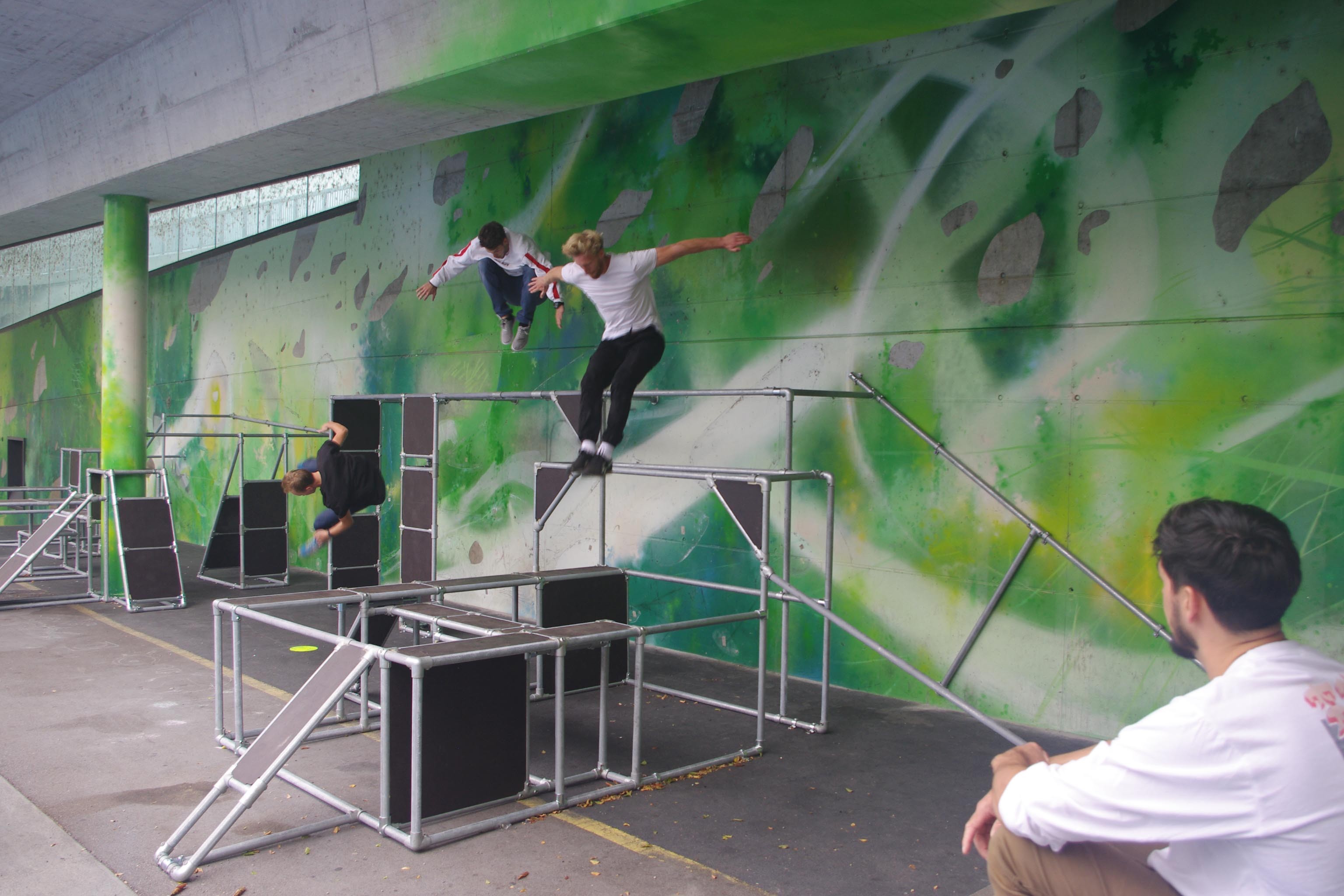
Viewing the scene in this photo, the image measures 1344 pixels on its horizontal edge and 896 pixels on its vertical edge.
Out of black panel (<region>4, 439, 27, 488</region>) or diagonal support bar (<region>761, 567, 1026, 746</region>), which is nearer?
diagonal support bar (<region>761, 567, 1026, 746</region>)

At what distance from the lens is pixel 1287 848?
67.2 inches

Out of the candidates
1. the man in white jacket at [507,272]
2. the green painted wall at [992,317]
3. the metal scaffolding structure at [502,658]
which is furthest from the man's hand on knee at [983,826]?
the man in white jacket at [507,272]

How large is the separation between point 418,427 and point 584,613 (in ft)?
10.4

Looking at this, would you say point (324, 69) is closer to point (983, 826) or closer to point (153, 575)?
point (153, 575)

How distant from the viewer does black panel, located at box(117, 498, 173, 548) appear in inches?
365

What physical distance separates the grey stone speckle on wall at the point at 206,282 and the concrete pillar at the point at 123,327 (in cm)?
325

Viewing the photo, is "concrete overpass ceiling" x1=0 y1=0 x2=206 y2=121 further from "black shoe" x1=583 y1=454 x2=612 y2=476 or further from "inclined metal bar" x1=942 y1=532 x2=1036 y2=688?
"inclined metal bar" x1=942 y1=532 x2=1036 y2=688

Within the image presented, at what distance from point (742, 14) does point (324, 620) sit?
6.51 metres

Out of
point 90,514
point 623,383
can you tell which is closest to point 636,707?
point 623,383

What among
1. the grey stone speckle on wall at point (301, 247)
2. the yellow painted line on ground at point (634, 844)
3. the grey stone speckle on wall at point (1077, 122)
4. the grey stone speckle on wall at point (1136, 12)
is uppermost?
the grey stone speckle on wall at point (1136, 12)

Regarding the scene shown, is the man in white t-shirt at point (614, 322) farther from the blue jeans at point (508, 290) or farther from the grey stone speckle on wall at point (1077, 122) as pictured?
the grey stone speckle on wall at point (1077, 122)

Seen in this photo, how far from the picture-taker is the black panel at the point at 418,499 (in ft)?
27.9

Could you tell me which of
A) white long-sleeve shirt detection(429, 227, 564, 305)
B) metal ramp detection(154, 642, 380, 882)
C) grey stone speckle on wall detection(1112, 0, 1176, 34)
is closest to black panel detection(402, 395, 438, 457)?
white long-sleeve shirt detection(429, 227, 564, 305)

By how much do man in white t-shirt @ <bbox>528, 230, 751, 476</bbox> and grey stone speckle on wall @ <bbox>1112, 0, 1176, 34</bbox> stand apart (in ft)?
7.65
